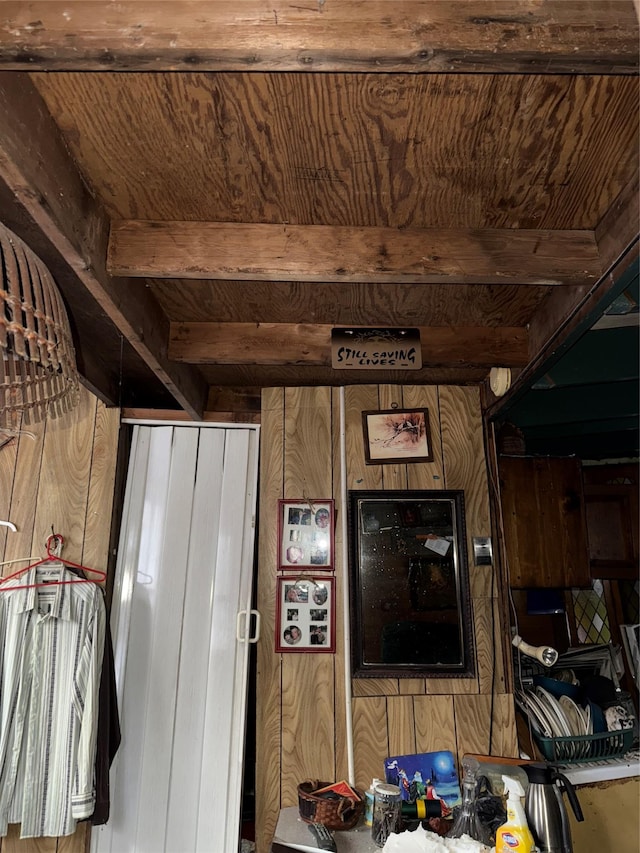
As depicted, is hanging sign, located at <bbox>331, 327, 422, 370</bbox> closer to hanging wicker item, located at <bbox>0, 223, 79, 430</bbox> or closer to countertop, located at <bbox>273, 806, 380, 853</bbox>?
hanging wicker item, located at <bbox>0, 223, 79, 430</bbox>

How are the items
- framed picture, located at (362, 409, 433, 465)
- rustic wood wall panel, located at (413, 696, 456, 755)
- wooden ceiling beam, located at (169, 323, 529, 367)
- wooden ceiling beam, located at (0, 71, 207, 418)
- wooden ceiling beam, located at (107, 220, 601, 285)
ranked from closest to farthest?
1. wooden ceiling beam, located at (0, 71, 207, 418)
2. wooden ceiling beam, located at (107, 220, 601, 285)
3. wooden ceiling beam, located at (169, 323, 529, 367)
4. rustic wood wall panel, located at (413, 696, 456, 755)
5. framed picture, located at (362, 409, 433, 465)

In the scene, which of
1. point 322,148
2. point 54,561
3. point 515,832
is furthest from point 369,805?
point 322,148

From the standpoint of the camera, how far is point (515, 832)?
167 centimetres

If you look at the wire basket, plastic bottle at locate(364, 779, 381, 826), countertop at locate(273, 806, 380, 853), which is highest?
the wire basket

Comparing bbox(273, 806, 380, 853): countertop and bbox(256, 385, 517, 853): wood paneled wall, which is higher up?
bbox(256, 385, 517, 853): wood paneled wall

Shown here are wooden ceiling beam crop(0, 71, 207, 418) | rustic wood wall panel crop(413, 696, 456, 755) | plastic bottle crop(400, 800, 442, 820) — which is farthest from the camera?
rustic wood wall panel crop(413, 696, 456, 755)

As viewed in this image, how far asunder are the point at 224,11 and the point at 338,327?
1.35 m

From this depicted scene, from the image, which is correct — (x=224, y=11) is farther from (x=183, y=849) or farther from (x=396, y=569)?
(x=183, y=849)

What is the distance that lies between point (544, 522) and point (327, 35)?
2692 millimetres

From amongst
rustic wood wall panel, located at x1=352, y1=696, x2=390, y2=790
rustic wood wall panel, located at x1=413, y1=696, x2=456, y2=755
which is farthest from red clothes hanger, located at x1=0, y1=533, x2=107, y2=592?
rustic wood wall panel, located at x1=413, y1=696, x2=456, y2=755

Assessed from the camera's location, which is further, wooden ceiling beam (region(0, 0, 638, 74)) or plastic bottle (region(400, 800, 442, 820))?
plastic bottle (region(400, 800, 442, 820))

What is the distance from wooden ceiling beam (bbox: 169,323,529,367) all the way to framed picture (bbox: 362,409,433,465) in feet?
1.55

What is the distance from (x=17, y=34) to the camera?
38.2 inches

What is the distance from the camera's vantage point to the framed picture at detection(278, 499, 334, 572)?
261 centimetres
